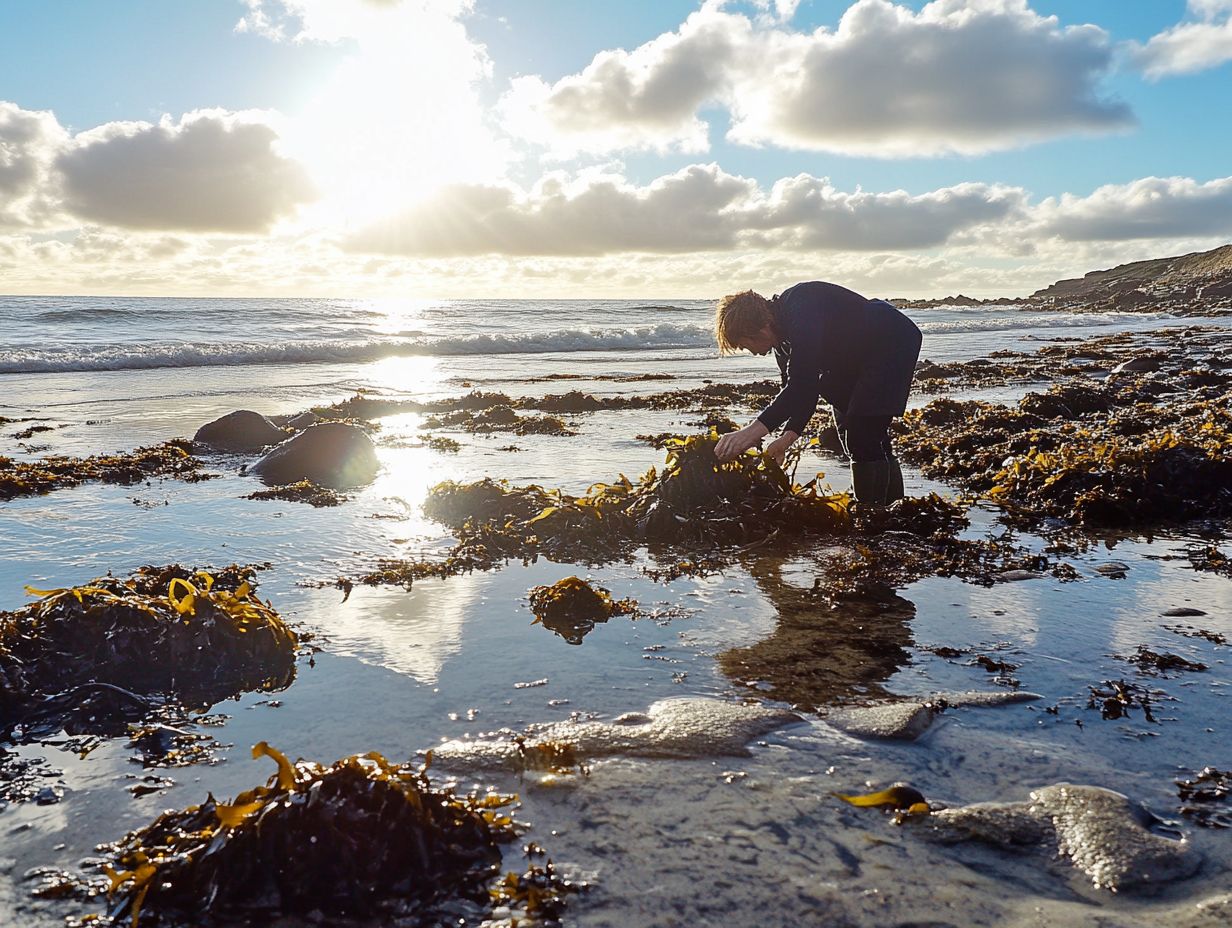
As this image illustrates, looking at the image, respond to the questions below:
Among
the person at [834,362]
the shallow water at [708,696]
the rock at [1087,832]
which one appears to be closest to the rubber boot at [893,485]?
the person at [834,362]

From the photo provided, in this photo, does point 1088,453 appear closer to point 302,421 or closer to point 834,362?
point 834,362

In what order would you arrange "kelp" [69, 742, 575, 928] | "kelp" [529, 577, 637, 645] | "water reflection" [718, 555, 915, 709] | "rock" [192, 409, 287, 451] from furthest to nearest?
"rock" [192, 409, 287, 451] → "kelp" [529, 577, 637, 645] → "water reflection" [718, 555, 915, 709] → "kelp" [69, 742, 575, 928]

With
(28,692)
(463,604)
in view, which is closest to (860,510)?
(463,604)

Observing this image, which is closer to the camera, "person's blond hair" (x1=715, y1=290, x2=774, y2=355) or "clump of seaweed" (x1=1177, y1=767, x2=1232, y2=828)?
"clump of seaweed" (x1=1177, y1=767, x2=1232, y2=828)

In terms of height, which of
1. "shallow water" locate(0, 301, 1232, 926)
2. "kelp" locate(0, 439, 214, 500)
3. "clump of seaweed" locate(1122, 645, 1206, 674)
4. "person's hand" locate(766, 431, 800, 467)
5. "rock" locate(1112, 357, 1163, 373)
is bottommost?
"shallow water" locate(0, 301, 1232, 926)

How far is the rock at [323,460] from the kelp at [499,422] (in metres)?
2.99

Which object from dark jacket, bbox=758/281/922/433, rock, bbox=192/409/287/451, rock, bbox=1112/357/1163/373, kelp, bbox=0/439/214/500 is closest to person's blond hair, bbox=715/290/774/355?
dark jacket, bbox=758/281/922/433

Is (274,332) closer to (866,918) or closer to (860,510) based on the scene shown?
(860,510)

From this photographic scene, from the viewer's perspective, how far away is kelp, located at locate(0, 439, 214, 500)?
24.2ft

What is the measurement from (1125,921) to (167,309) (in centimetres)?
4932

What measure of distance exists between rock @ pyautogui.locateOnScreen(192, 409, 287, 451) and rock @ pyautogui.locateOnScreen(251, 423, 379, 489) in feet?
5.82

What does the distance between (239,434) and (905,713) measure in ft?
30.1

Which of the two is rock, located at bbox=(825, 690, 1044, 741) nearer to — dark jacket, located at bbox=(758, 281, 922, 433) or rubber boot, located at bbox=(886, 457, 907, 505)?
dark jacket, located at bbox=(758, 281, 922, 433)

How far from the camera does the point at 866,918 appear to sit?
6.34ft
